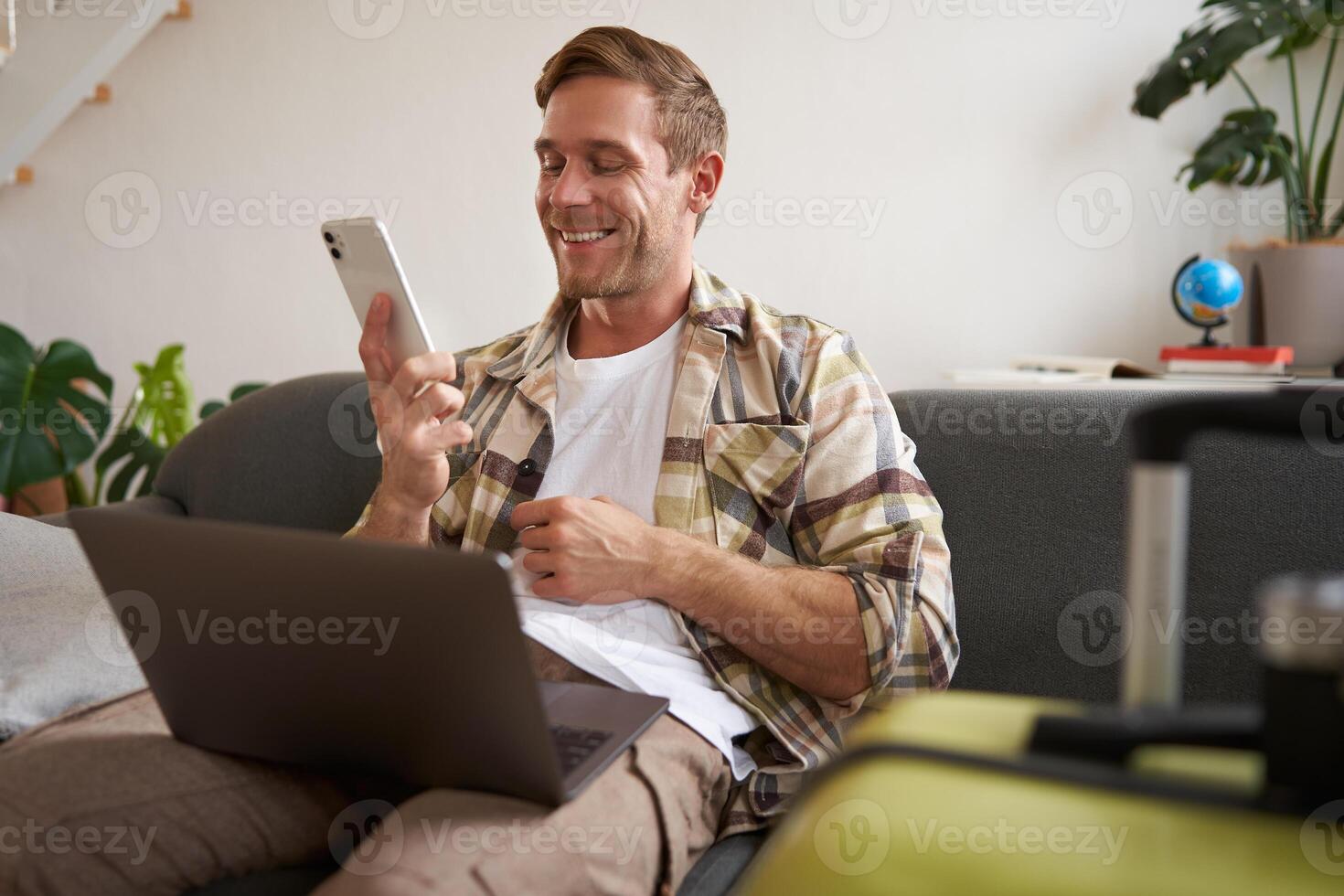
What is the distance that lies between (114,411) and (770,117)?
Answer: 199 centimetres

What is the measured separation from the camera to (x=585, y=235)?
1.51 meters

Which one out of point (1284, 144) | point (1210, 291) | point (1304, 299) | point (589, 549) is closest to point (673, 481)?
point (589, 549)

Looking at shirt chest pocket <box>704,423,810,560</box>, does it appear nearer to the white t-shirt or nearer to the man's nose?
the white t-shirt

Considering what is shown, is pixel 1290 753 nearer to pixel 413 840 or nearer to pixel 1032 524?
pixel 413 840

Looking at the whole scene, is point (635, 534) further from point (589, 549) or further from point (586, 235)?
point (586, 235)

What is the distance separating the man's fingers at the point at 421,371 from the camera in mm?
1296

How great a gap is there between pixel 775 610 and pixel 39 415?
6.93 ft

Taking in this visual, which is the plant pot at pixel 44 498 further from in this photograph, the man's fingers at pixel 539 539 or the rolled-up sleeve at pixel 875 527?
the rolled-up sleeve at pixel 875 527

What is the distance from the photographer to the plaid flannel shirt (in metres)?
1.22

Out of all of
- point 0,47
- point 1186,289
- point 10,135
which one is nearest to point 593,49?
point 1186,289

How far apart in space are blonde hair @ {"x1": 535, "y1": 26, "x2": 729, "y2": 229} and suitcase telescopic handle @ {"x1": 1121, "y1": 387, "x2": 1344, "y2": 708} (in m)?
1.15

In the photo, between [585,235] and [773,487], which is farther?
[585,235]

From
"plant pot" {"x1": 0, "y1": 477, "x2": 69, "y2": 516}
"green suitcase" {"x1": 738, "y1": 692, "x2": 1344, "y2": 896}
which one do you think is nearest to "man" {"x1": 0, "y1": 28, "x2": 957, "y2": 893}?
"green suitcase" {"x1": 738, "y1": 692, "x2": 1344, "y2": 896}

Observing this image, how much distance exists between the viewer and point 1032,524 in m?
1.45
